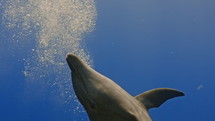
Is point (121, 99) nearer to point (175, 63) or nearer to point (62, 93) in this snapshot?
point (175, 63)

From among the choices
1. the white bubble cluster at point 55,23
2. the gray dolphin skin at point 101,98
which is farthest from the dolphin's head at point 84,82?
the white bubble cluster at point 55,23

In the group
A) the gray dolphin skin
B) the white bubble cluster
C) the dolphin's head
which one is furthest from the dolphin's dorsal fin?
the white bubble cluster

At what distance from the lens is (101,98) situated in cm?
420

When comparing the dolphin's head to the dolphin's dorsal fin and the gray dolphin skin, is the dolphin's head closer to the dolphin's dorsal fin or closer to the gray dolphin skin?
the gray dolphin skin

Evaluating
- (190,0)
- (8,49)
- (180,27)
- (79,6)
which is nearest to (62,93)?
(8,49)

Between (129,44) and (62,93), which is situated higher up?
(62,93)

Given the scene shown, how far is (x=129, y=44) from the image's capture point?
37750 mm

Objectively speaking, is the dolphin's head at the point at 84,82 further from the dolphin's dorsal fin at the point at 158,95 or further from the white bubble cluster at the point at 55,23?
the white bubble cluster at the point at 55,23

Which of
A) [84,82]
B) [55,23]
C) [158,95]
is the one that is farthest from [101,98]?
[55,23]

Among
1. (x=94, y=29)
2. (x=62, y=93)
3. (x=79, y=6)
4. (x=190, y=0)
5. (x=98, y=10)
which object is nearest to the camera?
(x=79, y=6)

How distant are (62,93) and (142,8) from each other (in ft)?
85.9

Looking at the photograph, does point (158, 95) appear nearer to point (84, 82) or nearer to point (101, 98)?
point (101, 98)

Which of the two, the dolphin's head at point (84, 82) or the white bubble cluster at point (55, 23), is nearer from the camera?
the dolphin's head at point (84, 82)

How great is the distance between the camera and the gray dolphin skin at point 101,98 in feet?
13.5
